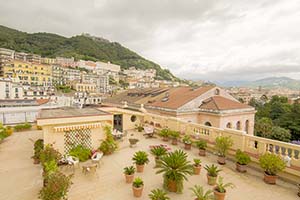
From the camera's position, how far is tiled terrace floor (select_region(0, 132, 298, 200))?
6480mm

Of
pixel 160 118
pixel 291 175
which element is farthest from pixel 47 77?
pixel 291 175

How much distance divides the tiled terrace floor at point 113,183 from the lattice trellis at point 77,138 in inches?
66.7

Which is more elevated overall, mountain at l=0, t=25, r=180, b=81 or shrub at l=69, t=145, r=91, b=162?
mountain at l=0, t=25, r=180, b=81

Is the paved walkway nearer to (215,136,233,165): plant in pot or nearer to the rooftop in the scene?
the rooftop

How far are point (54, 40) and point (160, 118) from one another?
150 m

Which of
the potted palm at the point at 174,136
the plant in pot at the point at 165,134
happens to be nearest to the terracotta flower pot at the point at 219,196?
the potted palm at the point at 174,136

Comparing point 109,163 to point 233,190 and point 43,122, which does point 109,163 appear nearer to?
point 43,122

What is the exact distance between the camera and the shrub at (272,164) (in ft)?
22.9

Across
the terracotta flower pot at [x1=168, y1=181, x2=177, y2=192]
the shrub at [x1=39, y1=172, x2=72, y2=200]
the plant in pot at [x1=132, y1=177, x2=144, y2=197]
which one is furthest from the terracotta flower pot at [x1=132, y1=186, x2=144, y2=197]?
the shrub at [x1=39, y1=172, x2=72, y2=200]

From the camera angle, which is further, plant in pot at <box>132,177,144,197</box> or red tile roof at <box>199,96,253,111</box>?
red tile roof at <box>199,96,253,111</box>

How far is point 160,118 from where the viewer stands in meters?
17.0

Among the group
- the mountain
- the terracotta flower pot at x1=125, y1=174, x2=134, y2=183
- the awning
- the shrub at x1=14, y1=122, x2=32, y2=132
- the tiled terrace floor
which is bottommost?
the shrub at x1=14, y1=122, x2=32, y2=132

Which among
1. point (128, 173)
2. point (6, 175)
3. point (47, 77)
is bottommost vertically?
point (6, 175)

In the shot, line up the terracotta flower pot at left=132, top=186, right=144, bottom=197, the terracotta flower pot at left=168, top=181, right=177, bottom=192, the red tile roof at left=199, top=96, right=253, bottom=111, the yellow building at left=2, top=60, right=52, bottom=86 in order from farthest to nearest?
the yellow building at left=2, top=60, right=52, bottom=86 → the red tile roof at left=199, top=96, right=253, bottom=111 → the terracotta flower pot at left=168, top=181, right=177, bottom=192 → the terracotta flower pot at left=132, top=186, right=144, bottom=197
